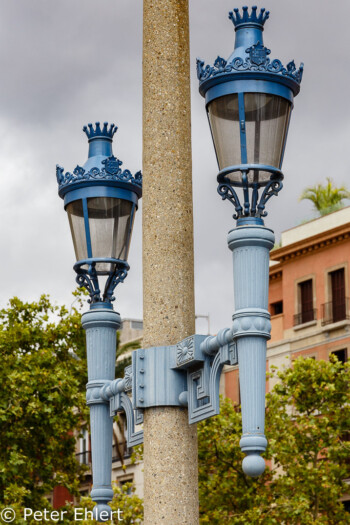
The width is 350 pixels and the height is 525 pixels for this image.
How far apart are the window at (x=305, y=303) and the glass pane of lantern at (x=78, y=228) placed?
35596mm

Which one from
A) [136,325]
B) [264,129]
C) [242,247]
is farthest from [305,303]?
[242,247]

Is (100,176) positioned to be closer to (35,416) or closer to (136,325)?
(35,416)

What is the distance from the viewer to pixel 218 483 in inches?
1110

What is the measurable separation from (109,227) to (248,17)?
1660 mm

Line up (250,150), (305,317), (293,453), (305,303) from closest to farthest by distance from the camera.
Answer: (250,150) → (293,453) → (305,317) → (305,303)

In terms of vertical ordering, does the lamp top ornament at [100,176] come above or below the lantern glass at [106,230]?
above

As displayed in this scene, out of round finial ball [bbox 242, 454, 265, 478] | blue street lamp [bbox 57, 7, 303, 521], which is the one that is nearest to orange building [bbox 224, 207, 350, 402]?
blue street lamp [bbox 57, 7, 303, 521]

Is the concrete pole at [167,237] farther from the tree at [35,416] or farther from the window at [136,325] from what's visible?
the window at [136,325]

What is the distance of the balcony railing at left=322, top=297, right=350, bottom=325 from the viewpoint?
133 feet

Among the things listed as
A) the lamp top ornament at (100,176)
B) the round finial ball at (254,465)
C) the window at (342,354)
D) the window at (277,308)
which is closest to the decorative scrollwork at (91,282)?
the lamp top ornament at (100,176)

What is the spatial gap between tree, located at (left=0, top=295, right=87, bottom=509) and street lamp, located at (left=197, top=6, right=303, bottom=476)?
22.8 metres

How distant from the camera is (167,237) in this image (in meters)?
5.70

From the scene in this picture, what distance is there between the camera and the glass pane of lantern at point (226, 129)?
527 cm

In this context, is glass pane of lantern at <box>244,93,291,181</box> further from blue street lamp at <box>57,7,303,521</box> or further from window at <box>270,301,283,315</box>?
window at <box>270,301,283,315</box>
